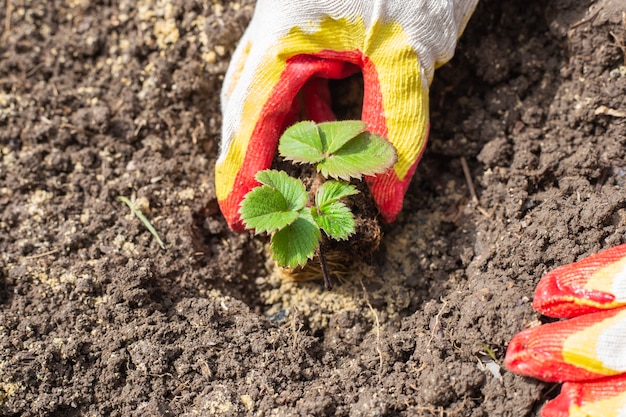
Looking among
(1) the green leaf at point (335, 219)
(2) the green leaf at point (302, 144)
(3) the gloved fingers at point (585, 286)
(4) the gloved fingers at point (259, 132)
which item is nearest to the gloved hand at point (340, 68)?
(4) the gloved fingers at point (259, 132)

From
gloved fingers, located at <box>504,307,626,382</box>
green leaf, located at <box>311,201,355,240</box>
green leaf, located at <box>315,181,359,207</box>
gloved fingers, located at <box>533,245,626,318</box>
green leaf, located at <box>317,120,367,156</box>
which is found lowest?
gloved fingers, located at <box>504,307,626,382</box>

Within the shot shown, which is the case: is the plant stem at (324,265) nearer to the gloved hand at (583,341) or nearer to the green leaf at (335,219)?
the green leaf at (335,219)

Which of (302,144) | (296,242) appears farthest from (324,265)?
(302,144)

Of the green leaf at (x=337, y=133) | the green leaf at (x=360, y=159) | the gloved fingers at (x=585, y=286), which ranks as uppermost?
the green leaf at (x=337, y=133)

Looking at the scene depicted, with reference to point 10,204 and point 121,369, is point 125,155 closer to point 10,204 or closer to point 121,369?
point 10,204

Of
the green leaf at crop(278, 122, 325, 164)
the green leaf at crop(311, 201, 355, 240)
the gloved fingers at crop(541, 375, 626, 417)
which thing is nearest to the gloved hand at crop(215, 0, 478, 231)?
the green leaf at crop(278, 122, 325, 164)

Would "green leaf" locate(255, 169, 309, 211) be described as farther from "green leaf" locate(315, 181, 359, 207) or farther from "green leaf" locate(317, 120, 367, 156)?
"green leaf" locate(317, 120, 367, 156)

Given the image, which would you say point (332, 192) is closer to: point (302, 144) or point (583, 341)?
point (302, 144)

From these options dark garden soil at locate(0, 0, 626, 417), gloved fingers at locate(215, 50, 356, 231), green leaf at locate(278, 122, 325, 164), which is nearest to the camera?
dark garden soil at locate(0, 0, 626, 417)
